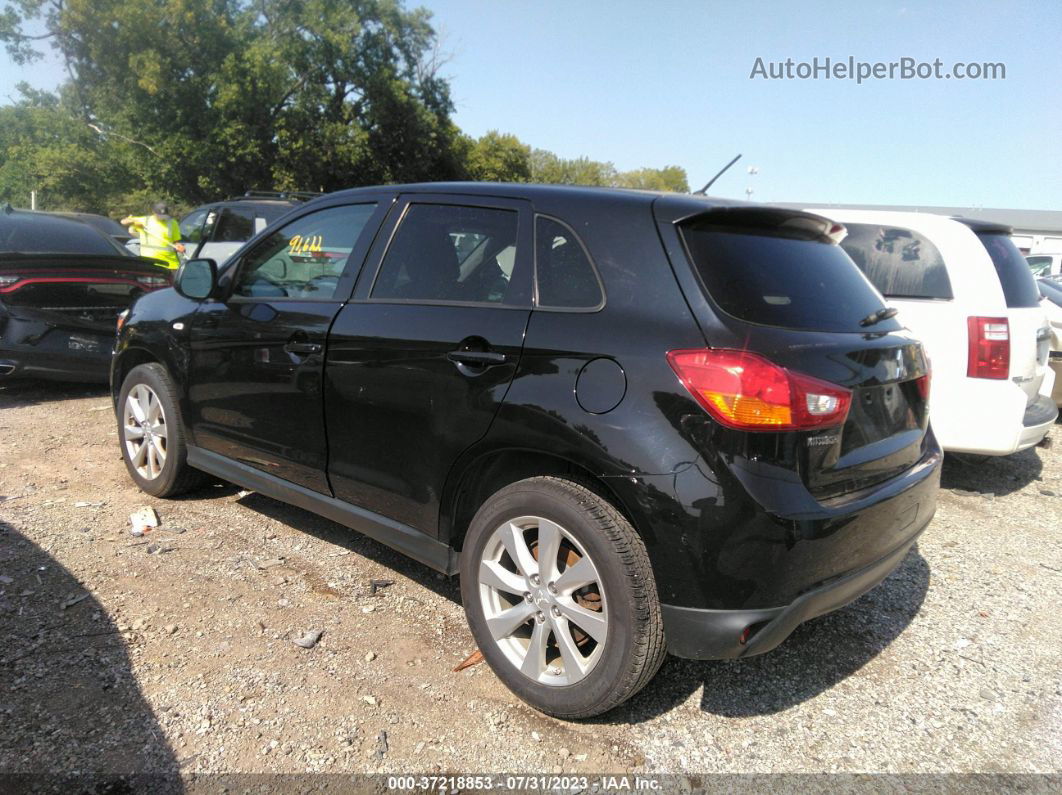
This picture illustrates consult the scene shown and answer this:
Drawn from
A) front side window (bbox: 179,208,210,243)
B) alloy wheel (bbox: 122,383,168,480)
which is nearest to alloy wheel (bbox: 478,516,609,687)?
alloy wheel (bbox: 122,383,168,480)

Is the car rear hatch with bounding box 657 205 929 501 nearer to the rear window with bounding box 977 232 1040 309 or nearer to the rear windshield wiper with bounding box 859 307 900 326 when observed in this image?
the rear windshield wiper with bounding box 859 307 900 326

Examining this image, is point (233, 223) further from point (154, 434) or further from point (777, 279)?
point (777, 279)

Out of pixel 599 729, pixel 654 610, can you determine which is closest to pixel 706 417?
pixel 654 610

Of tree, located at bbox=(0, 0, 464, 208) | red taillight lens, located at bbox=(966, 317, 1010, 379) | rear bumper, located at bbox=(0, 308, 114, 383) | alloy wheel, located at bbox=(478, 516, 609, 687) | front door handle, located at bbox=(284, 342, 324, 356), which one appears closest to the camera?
alloy wheel, located at bbox=(478, 516, 609, 687)

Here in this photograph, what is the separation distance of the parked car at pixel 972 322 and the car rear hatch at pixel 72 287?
6318mm

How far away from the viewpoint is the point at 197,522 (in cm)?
425

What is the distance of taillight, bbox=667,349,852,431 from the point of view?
2.24m

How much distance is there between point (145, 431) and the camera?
4535mm

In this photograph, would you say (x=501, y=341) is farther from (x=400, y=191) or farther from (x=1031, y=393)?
(x=1031, y=393)

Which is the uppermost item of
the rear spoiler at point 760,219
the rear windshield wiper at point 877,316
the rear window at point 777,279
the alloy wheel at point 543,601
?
the rear spoiler at point 760,219

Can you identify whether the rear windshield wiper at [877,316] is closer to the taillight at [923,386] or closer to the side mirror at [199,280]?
the taillight at [923,386]

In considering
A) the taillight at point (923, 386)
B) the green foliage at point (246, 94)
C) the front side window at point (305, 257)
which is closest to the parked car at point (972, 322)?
the taillight at point (923, 386)

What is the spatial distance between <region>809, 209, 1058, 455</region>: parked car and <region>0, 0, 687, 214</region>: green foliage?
886 inches

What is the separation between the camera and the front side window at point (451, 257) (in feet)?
9.52
